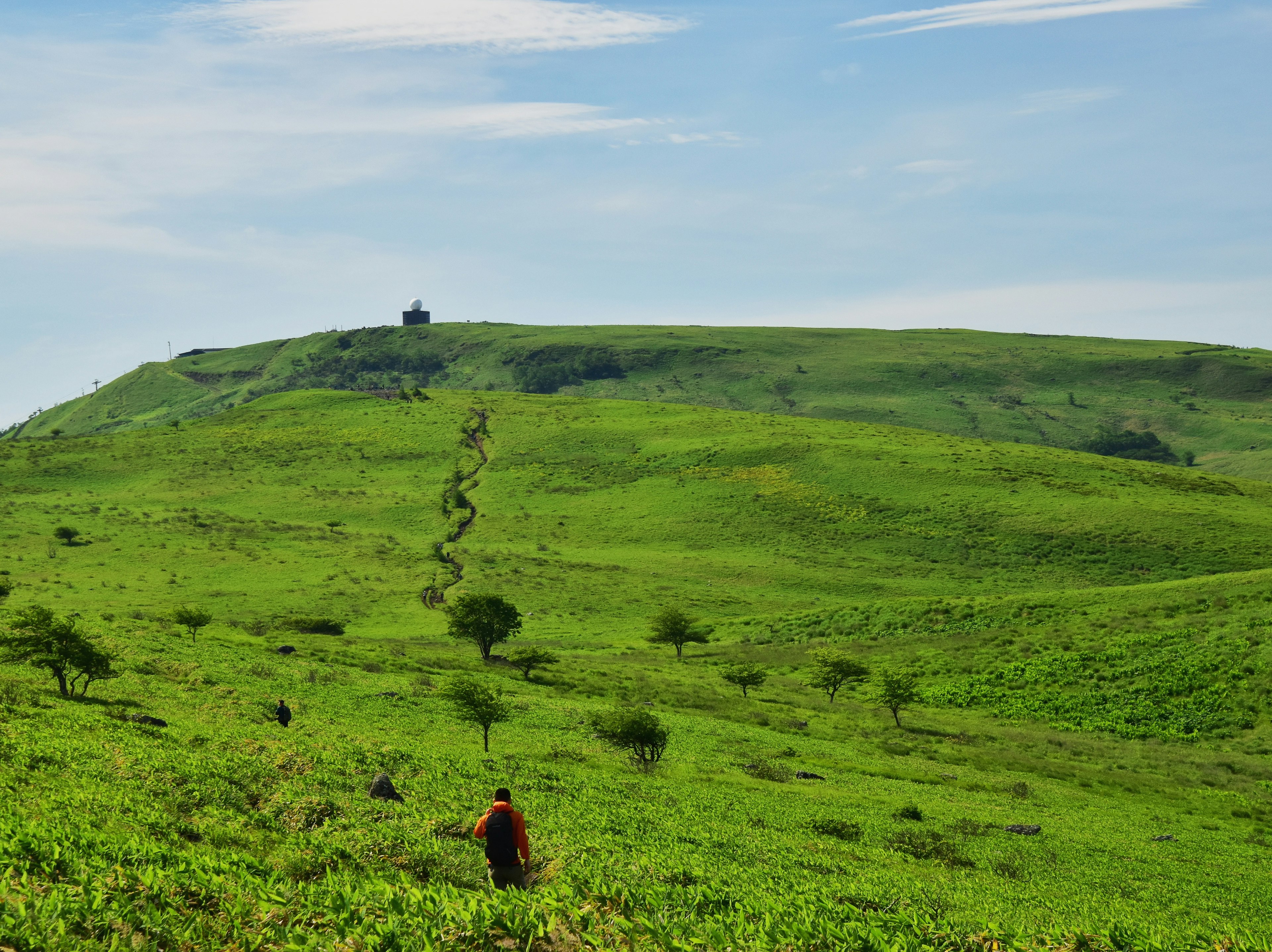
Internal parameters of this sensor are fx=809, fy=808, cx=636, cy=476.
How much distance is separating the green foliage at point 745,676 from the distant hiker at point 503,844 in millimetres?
46296

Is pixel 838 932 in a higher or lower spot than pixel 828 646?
higher

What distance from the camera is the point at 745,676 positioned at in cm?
5853

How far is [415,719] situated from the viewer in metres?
37.3

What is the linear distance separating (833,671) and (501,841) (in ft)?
154

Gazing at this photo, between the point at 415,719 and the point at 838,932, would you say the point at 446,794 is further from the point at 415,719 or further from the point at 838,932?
the point at 415,719

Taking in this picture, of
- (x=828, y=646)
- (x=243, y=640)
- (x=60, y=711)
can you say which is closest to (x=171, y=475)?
(x=243, y=640)

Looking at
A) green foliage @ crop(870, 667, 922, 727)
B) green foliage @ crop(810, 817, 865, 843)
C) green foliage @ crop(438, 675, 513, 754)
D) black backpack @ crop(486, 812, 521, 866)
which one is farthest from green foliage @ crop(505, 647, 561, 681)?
black backpack @ crop(486, 812, 521, 866)

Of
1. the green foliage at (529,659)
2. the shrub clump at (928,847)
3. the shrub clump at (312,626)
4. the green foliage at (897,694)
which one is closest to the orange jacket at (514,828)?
the shrub clump at (928,847)

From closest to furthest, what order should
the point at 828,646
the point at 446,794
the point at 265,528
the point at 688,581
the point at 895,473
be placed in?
the point at 446,794
the point at 828,646
the point at 688,581
the point at 265,528
the point at 895,473

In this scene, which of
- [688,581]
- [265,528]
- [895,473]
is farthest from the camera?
[895,473]

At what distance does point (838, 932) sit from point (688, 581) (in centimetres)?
9002

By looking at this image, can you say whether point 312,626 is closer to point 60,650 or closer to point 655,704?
point 655,704

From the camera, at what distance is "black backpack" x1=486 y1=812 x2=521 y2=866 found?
492 inches

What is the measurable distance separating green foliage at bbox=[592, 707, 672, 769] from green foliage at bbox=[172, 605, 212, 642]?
121ft
